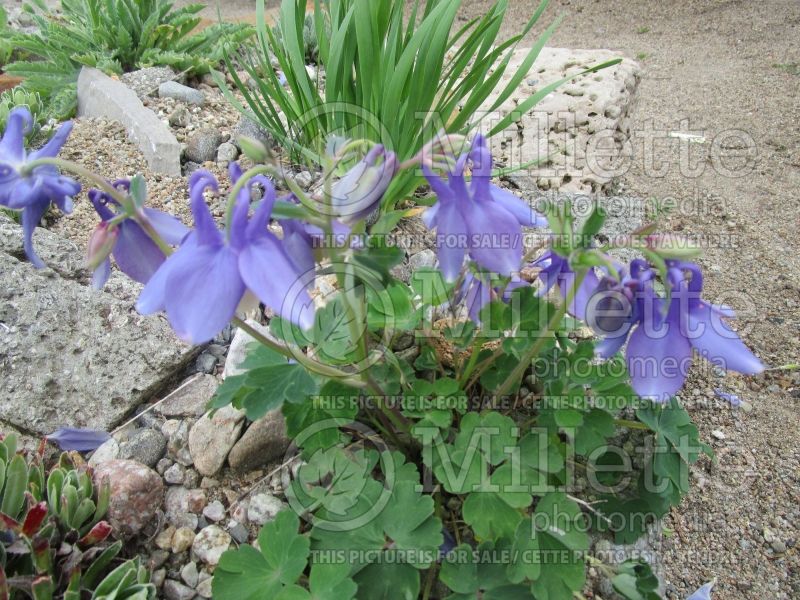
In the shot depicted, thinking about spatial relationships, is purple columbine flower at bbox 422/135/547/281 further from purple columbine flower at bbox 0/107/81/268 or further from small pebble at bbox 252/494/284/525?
small pebble at bbox 252/494/284/525

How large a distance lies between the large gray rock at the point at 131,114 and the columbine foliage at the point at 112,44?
0.24 feet

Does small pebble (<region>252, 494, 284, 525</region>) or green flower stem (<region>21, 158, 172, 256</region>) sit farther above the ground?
green flower stem (<region>21, 158, 172, 256</region>)

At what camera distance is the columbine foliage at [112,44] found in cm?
266

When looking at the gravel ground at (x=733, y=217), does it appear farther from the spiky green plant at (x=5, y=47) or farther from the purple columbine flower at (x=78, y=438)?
the spiky green plant at (x=5, y=47)

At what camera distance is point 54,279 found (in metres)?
1.57

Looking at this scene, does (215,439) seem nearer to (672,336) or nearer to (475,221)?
(475,221)

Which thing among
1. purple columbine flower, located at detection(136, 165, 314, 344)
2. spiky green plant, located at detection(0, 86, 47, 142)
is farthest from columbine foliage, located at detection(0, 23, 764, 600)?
spiky green plant, located at detection(0, 86, 47, 142)

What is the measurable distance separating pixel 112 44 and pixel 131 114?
27.9 inches

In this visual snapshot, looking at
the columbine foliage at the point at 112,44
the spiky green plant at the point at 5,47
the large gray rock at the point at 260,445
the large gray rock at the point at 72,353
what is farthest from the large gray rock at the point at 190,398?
the spiky green plant at the point at 5,47

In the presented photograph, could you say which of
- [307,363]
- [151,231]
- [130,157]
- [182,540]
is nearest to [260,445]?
[182,540]

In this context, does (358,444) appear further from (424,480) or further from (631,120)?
(631,120)

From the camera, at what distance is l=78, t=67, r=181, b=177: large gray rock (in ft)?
7.19

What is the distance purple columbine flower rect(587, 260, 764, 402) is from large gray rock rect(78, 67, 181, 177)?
5.72ft

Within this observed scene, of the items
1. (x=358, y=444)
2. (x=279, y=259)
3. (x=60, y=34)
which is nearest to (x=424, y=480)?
(x=358, y=444)
